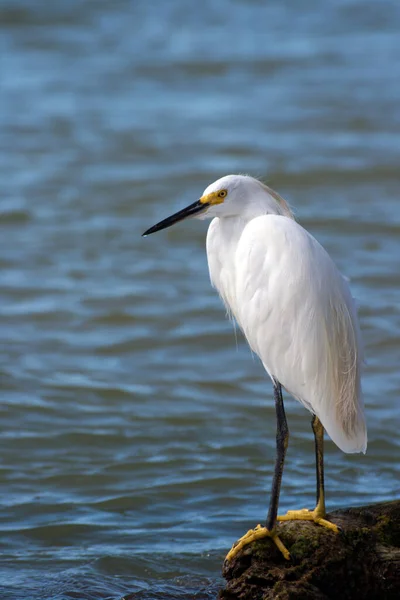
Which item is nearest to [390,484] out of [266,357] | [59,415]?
[266,357]

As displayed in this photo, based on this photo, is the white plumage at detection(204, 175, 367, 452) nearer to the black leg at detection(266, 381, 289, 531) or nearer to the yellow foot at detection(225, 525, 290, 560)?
the black leg at detection(266, 381, 289, 531)

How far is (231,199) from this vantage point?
15.3 feet

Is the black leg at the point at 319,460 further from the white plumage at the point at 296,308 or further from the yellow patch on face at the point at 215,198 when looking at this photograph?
the yellow patch on face at the point at 215,198

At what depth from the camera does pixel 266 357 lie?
15.6ft

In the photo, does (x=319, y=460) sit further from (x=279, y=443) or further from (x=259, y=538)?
(x=259, y=538)

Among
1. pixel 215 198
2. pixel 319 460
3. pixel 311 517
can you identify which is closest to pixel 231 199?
pixel 215 198

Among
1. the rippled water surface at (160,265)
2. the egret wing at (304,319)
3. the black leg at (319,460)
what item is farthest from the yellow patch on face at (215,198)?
the rippled water surface at (160,265)

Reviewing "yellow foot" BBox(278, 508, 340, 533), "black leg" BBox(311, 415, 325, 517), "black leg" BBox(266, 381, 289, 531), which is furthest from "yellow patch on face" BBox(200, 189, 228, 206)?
"yellow foot" BBox(278, 508, 340, 533)

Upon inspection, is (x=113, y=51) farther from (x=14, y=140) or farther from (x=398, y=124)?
(x=398, y=124)

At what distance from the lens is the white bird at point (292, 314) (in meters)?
4.52

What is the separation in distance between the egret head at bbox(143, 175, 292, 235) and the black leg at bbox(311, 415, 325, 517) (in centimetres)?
97

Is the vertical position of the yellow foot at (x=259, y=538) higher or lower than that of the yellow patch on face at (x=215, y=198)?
lower

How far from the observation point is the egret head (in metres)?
4.64

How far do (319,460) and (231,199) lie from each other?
1197mm
